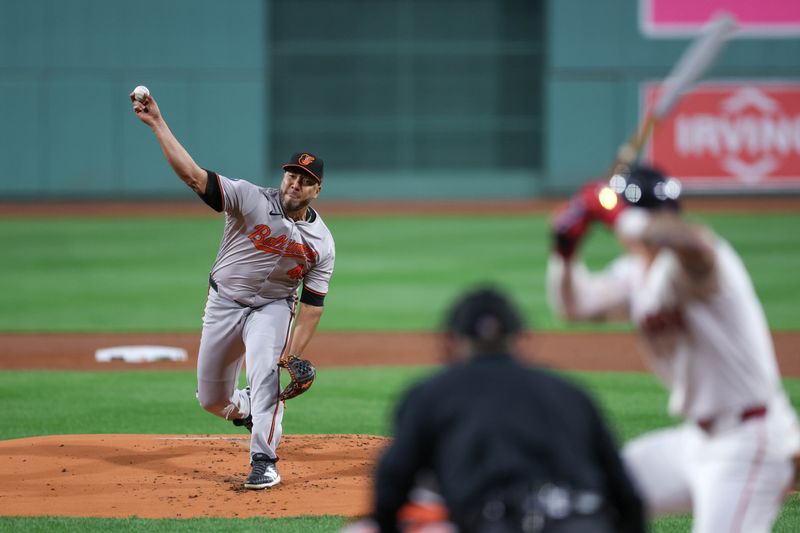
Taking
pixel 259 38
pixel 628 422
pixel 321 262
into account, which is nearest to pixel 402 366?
pixel 628 422

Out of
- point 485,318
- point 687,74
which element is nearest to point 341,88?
point 687,74

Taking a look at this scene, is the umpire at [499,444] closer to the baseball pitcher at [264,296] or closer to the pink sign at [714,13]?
the baseball pitcher at [264,296]

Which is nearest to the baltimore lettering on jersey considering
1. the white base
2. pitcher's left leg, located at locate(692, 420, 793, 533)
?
pitcher's left leg, located at locate(692, 420, 793, 533)

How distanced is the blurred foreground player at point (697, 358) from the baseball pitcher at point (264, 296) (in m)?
3.16

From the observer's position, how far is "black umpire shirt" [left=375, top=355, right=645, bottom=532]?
3.15 metres

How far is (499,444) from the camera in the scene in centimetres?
314

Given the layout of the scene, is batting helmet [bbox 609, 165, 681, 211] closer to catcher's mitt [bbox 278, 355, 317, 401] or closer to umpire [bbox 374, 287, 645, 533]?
umpire [bbox 374, 287, 645, 533]

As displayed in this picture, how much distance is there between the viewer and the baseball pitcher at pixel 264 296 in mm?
6898

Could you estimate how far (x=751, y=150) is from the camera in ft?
98.0

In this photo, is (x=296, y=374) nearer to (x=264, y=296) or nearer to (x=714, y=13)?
(x=264, y=296)

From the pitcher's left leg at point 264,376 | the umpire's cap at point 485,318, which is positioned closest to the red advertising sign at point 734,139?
the pitcher's left leg at point 264,376

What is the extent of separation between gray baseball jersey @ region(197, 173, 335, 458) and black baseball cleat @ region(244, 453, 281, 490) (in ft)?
0.16

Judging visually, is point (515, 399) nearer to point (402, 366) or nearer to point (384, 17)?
point (402, 366)

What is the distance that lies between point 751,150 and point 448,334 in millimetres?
28067
